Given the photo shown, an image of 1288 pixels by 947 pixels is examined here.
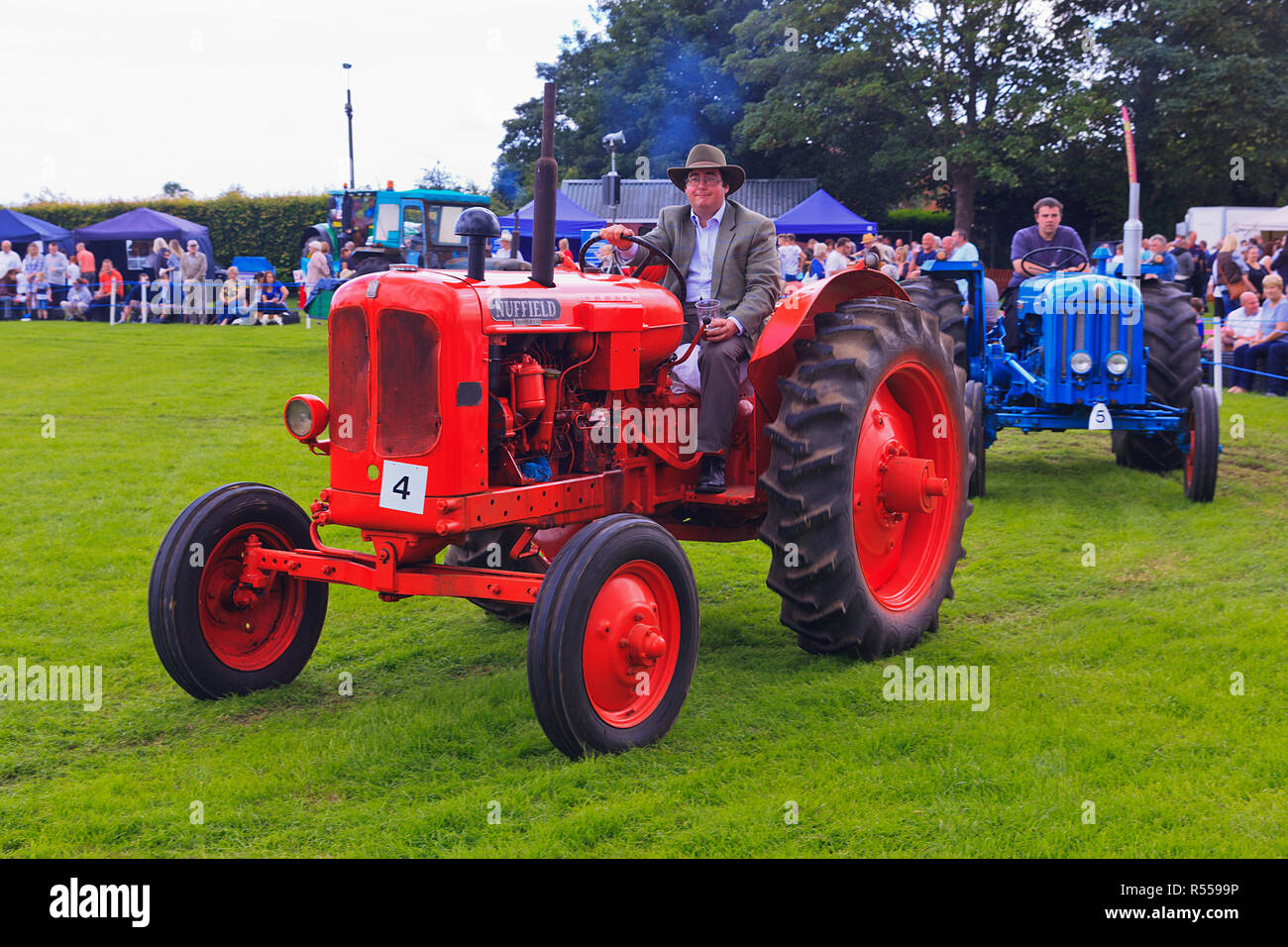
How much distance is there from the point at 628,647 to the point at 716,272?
6.52 ft

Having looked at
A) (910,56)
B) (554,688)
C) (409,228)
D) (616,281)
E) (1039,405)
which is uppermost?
(910,56)

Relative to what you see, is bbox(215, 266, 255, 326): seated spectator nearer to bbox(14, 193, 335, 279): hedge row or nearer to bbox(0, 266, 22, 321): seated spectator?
bbox(0, 266, 22, 321): seated spectator

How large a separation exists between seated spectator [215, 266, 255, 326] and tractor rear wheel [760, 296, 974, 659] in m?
20.4

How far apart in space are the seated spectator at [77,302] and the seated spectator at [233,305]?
8.32 feet

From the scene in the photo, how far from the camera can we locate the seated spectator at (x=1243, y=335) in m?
13.7

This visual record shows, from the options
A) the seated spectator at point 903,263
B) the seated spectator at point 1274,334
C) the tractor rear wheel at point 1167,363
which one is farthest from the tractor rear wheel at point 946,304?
the seated spectator at point 903,263

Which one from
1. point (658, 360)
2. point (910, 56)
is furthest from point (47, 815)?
point (910, 56)

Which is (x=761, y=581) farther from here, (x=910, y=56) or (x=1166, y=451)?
(x=910, y=56)

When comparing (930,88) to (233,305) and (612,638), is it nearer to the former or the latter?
(233,305)

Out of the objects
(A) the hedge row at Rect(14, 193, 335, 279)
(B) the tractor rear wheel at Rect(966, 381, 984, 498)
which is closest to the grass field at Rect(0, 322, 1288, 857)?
(B) the tractor rear wheel at Rect(966, 381, 984, 498)

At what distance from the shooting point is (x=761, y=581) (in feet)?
21.2

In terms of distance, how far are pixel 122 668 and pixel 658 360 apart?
2.46 meters

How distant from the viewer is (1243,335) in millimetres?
13891

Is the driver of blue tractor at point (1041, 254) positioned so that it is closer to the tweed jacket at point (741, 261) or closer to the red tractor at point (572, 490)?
the red tractor at point (572, 490)
